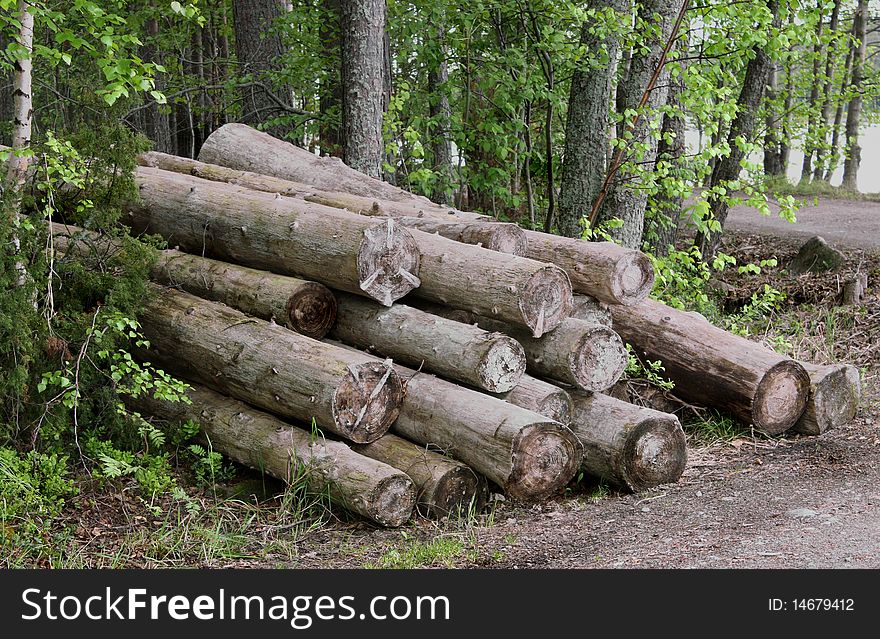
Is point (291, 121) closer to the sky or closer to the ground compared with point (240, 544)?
closer to the sky

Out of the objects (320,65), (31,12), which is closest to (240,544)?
(31,12)

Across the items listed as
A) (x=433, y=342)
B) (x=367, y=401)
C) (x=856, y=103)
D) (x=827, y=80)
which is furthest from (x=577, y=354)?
(x=856, y=103)

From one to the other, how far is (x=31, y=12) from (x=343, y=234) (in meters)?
2.57

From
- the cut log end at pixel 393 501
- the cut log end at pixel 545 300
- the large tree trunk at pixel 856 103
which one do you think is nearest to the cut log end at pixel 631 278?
the cut log end at pixel 545 300

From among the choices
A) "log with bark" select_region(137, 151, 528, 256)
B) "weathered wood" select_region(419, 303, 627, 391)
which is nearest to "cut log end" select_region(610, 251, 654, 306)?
"weathered wood" select_region(419, 303, 627, 391)

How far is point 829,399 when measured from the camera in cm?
757

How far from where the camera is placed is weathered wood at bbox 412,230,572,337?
6.42m

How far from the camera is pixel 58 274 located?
6.55m

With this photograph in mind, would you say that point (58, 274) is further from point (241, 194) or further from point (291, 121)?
point (291, 121)

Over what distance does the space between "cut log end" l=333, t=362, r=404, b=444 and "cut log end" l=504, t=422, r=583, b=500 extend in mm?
1003

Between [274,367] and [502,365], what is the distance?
1.65 meters

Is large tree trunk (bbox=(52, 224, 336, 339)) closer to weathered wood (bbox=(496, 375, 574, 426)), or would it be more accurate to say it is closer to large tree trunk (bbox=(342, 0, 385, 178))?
weathered wood (bbox=(496, 375, 574, 426))

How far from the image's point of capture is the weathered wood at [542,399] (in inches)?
256

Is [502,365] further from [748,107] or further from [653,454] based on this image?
[748,107]
